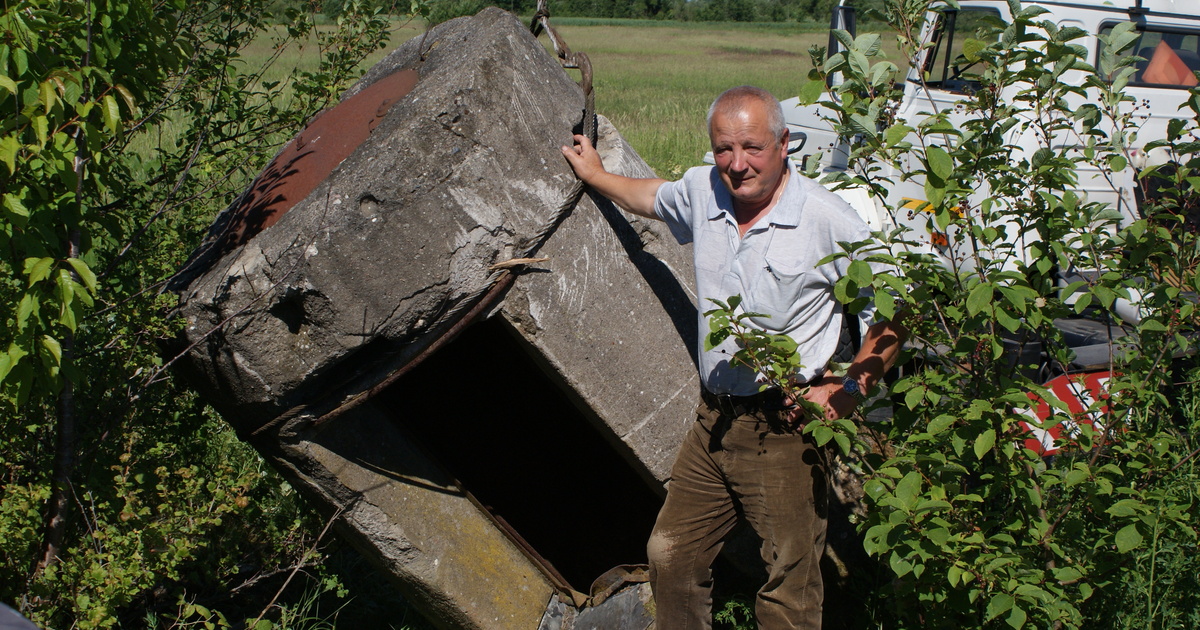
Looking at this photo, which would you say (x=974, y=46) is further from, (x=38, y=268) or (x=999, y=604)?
(x=38, y=268)

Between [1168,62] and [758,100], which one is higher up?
[758,100]

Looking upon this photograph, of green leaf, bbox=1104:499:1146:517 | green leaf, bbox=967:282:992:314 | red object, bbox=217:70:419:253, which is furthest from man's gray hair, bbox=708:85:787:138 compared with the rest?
green leaf, bbox=1104:499:1146:517

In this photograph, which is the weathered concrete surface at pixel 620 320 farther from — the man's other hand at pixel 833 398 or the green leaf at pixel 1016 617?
the green leaf at pixel 1016 617

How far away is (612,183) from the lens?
2443mm

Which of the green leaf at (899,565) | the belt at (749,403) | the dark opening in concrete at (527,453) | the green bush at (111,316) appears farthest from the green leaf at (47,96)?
the green leaf at (899,565)

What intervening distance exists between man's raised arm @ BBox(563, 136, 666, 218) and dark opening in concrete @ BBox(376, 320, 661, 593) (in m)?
1.05

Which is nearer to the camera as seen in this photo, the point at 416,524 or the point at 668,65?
the point at 416,524

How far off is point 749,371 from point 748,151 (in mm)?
547

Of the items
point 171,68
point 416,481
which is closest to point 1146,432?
point 416,481

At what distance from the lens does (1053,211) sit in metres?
2.09

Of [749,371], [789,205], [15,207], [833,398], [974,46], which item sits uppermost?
[15,207]

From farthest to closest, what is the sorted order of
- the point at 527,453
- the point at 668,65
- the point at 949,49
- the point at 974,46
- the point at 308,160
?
1. the point at 668,65
2. the point at 949,49
3. the point at 527,453
4. the point at 308,160
5. the point at 974,46

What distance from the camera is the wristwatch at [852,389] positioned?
224 centimetres

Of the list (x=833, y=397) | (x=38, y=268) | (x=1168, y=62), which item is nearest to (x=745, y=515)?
(x=833, y=397)
